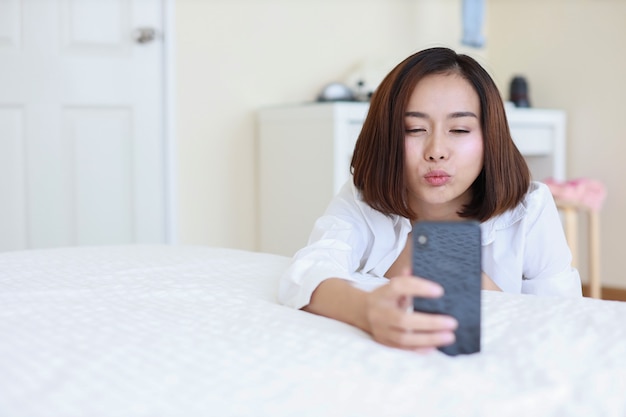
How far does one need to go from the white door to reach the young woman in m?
1.57

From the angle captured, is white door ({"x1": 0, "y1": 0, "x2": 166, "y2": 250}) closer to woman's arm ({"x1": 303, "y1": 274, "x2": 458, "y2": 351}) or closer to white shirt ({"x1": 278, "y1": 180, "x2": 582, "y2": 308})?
white shirt ({"x1": 278, "y1": 180, "x2": 582, "y2": 308})

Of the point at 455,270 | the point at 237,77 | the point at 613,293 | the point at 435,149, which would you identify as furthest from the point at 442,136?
the point at 613,293

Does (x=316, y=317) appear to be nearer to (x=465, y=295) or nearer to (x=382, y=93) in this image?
(x=465, y=295)

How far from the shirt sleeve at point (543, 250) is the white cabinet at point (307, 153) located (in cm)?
139

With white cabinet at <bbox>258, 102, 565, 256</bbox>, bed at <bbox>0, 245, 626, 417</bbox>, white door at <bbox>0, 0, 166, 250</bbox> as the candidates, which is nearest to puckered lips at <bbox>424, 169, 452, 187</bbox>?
bed at <bbox>0, 245, 626, 417</bbox>

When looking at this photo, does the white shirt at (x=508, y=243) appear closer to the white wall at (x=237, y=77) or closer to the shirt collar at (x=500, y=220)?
the shirt collar at (x=500, y=220)

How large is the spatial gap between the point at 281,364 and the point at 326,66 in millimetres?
2514

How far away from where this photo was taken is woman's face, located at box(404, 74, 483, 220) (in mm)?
1007

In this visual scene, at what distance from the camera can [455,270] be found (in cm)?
61

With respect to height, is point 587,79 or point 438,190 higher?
point 587,79

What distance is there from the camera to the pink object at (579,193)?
269 centimetres

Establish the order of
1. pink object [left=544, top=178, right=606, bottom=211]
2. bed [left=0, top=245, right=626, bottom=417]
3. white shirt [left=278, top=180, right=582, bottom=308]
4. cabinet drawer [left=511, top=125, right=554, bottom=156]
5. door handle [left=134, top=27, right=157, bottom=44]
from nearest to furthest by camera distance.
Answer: bed [left=0, top=245, right=626, bottom=417], white shirt [left=278, top=180, right=582, bottom=308], door handle [left=134, top=27, right=157, bottom=44], pink object [left=544, top=178, right=606, bottom=211], cabinet drawer [left=511, top=125, right=554, bottom=156]

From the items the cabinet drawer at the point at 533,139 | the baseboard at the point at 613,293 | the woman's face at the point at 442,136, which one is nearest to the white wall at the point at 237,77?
the cabinet drawer at the point at 533,139

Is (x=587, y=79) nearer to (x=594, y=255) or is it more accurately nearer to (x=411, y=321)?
(x=594, y=255)
